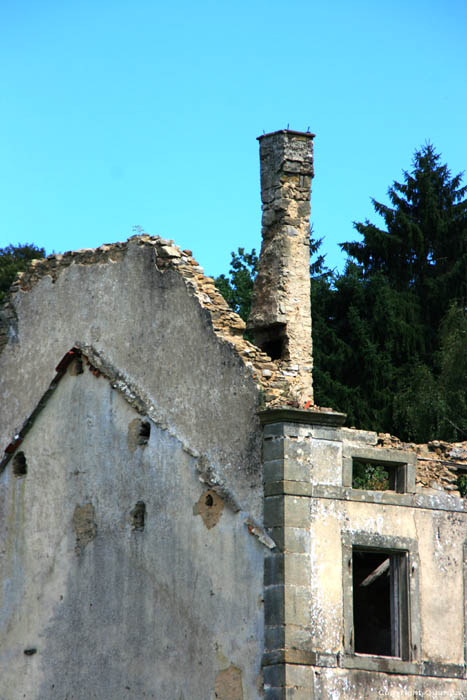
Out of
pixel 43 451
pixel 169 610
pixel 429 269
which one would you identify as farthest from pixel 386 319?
pixel 169 610

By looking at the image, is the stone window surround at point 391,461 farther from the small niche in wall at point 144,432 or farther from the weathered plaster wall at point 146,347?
the small niche in wall at point 144,432

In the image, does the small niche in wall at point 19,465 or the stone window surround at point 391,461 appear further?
the small niche in wall at point 19,465

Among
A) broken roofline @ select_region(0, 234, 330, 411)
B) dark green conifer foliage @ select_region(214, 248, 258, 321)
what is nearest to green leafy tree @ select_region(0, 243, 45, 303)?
dark green conifer foliage @ select_region(214, 248, 258, 321)

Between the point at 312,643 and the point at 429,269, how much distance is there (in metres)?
23.8

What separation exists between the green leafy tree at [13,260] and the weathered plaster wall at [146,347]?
2061cm

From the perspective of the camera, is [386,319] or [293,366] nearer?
[293,366]

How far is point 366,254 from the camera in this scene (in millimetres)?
40438

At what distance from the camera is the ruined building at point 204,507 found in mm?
17969

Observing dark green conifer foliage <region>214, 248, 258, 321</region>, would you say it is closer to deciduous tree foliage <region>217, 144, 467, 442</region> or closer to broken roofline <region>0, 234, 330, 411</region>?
deciduous tree foliage <region>217, 144, 467, 442</region>

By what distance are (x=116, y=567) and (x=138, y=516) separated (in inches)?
30.3

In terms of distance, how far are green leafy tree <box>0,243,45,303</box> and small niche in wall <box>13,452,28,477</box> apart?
69.4 ft

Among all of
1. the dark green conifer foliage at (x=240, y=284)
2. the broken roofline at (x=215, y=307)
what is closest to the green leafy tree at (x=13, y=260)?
the dark green conifer foliage at (x=240, y=284)

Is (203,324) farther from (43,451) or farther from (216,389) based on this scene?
(43,451)

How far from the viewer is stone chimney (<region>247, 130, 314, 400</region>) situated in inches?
812
